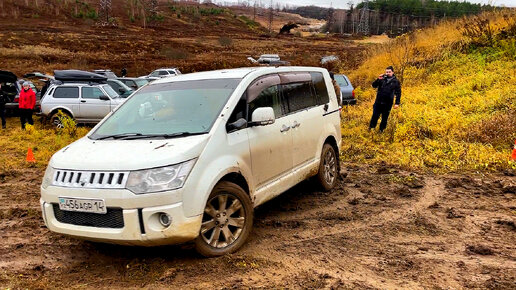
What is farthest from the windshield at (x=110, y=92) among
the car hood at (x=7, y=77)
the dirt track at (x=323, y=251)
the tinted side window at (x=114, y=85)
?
the dirt track at (x=323, y=251)

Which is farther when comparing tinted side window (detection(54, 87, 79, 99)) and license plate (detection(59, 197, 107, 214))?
tinted side window (detection(54, 87, 79, 99))

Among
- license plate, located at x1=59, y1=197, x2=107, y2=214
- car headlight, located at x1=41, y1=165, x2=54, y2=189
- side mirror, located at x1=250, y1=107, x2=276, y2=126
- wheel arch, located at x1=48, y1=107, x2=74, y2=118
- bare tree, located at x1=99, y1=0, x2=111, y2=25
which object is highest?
bare tree, located at x1=99, y1=0, x2=111, y2=25

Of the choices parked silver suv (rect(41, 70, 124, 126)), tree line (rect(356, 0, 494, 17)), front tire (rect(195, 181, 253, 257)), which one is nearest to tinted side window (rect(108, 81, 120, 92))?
parked silver suv (rect(41, 70, 124, 126))

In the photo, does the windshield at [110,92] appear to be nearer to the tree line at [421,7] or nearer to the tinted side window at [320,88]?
the tinted side window at [320,88]

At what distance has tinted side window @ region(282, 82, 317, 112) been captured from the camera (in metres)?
5.55

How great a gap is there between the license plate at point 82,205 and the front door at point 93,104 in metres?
10.5

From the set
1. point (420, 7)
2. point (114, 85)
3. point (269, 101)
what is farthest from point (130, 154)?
point (420, 7)

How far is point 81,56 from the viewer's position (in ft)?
125

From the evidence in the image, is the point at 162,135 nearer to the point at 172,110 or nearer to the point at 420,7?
the point at 172,110

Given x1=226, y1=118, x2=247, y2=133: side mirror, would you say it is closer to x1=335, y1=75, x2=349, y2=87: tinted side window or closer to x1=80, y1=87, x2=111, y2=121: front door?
x1=80, y1=87, x2=111, y2=121: front door

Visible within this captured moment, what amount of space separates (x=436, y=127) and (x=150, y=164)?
8.25 metres

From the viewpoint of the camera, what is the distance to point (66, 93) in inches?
554

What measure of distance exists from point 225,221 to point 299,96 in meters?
2.30

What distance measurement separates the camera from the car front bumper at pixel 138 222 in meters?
3.66
